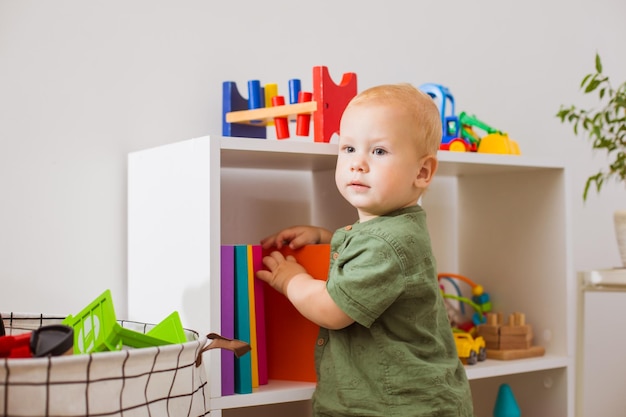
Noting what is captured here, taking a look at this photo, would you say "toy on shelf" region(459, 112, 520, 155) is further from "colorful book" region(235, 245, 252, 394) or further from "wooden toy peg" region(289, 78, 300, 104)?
"colorful book" region(235, 245, 252, 394)

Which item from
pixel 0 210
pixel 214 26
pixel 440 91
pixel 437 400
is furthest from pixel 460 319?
pixel 0 210

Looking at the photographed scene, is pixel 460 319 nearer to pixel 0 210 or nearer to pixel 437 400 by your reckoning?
pixel 437 400

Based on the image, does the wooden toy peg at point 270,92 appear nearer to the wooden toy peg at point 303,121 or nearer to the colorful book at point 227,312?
the wooden toy peg at point 303,121

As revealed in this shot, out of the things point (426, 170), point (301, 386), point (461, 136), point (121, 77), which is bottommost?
point (301, 386)

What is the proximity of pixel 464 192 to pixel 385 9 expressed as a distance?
492 mm

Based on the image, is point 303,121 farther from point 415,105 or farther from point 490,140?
point 490,140

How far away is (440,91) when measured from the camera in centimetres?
173

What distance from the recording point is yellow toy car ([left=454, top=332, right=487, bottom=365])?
1.65m

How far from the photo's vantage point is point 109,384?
0.86 m

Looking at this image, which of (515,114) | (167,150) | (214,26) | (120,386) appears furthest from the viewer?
(515,114)

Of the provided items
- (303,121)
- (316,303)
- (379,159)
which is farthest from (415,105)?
(316,303)

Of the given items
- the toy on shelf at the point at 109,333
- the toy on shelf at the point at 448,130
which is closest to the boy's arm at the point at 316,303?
the toy on shelf at the point at 109,333

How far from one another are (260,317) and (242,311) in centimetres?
5

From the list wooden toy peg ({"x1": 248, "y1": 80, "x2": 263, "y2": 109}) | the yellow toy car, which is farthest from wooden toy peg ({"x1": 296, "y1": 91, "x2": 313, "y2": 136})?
the yellow toy car
